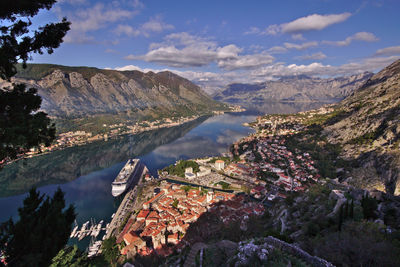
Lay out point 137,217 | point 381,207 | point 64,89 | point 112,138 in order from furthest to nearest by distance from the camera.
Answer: point 64,89
point 112,138
point 137,217
point 381,207

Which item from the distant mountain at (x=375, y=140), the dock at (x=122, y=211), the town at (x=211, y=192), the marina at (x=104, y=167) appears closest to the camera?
the town at (x=211, y=192)

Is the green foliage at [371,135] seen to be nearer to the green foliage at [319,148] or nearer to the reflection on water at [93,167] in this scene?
the green foliage at [319,148]

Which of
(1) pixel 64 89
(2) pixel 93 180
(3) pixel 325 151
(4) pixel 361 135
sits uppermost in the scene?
(1) pixel 64 89

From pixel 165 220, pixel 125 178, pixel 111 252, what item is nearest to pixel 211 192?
pixel 165 220

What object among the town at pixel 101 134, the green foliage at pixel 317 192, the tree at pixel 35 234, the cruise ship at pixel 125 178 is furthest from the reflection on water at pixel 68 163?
the green foliage at pixel 317 192

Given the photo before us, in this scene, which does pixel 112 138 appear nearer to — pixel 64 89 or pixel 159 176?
pixel 159 176

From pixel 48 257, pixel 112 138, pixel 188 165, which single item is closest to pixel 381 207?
pixel 48 257
